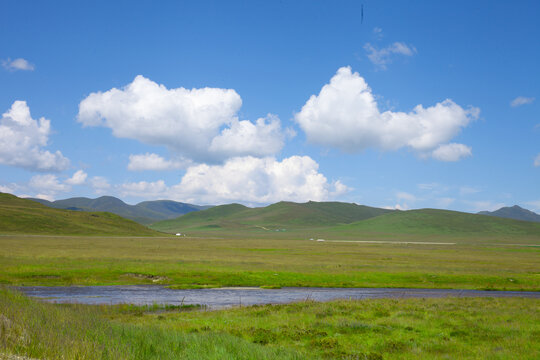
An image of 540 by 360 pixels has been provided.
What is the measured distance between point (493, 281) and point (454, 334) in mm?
40556

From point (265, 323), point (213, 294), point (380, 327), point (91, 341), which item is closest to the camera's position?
point (91, 341)

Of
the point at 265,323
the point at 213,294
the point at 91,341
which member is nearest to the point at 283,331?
the point at 265,323

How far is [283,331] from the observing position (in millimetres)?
23562

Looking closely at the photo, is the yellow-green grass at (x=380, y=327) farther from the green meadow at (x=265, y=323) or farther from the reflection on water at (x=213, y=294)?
the reflection on water at (x=213, y=294)

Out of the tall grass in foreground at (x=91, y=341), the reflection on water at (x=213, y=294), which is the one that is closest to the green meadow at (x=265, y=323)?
the tall grass in foreground at (x=91, y=341)

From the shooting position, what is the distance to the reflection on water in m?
36.9

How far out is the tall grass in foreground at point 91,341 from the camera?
446 inches

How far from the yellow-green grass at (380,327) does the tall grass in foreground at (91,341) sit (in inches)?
133

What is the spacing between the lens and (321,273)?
200ft

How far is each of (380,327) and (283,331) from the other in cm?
599

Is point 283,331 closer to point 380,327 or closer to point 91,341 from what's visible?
point 380,327

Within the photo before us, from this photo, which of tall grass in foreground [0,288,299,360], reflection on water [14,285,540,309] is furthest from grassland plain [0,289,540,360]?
reflection on water [14,285,540,309]

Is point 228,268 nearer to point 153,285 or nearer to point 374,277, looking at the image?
point 153,285

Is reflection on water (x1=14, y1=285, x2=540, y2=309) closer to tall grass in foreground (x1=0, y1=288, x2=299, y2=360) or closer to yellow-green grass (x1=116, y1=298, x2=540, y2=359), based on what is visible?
yellow-green grass (x1=116, y1=298, x2=540, y2=359)
